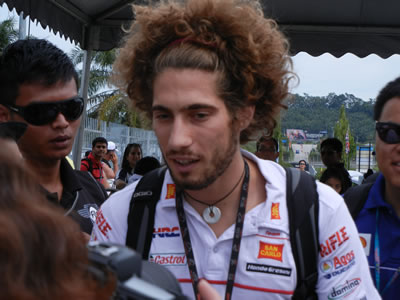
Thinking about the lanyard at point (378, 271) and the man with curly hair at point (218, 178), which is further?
the lanyard at point (378, 271)

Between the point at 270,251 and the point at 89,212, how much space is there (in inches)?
43.9

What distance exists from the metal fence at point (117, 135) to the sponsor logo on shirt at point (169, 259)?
12276 millimetres

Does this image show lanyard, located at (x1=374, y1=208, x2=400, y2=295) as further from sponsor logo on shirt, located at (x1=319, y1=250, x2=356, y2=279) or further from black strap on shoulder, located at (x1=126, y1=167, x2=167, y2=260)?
black strap on shoulder, located at (x1=126, y1=167, x2=167, y2=260)

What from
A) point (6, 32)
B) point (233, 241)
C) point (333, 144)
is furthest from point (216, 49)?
point (6, 32)

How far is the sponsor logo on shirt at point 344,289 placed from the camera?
5.46 ft

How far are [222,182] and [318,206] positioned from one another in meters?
0.39

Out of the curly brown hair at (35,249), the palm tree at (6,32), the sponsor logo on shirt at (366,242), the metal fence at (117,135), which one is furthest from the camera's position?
the palm tree at (6,32)

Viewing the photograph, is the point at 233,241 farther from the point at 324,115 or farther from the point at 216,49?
the point at 324,115

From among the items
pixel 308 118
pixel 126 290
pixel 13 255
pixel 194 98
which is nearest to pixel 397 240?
A: pixel 194 98

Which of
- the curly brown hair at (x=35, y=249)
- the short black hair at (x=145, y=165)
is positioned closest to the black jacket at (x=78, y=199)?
the curly brown hair at (x=35, y=249)

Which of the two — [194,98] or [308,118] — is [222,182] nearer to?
[194,98]

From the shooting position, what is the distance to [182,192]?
190 cm

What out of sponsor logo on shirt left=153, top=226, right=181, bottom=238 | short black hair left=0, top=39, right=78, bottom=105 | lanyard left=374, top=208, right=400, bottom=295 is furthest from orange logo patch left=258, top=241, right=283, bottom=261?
short black hair left=0, top=39, right=78, bottom=105

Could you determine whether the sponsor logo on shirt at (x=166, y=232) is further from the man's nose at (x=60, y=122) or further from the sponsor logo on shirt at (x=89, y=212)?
the man's nose at (x=60, y=122)
